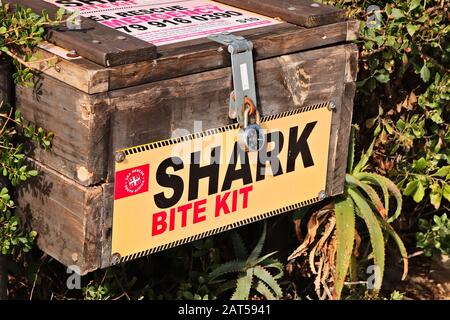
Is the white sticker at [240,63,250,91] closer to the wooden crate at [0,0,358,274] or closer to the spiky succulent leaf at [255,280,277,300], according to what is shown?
the wooden crate at [0,0,358,274]

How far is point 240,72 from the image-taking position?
2746mm

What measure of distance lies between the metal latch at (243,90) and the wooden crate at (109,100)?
28 millimetres

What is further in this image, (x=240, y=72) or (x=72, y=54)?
(x=240, y=72)

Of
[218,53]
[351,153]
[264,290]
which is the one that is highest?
[218,53]

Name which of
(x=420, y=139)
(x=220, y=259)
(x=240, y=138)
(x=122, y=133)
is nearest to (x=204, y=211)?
(x=240, y=138)

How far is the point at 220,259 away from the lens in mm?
3650

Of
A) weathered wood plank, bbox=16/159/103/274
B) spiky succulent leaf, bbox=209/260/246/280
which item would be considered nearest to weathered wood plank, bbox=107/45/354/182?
weathered wood plank, bbox=16/159/103/274

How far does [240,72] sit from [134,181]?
17.8 inches

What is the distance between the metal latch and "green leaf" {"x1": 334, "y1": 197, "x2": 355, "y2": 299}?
629 millimetres

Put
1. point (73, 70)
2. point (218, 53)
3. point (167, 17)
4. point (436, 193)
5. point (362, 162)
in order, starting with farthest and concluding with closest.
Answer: point (436, 193) → point (362, 162) → point (167, 17) → point (218, 53) → point (73, 70)

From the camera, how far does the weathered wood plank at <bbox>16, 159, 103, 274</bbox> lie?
257cm

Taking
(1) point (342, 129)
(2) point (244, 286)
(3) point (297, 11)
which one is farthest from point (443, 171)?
(3) point (297, 11)

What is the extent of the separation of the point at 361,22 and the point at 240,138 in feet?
2.92

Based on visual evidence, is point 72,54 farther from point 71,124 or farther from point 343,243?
point 343,243
